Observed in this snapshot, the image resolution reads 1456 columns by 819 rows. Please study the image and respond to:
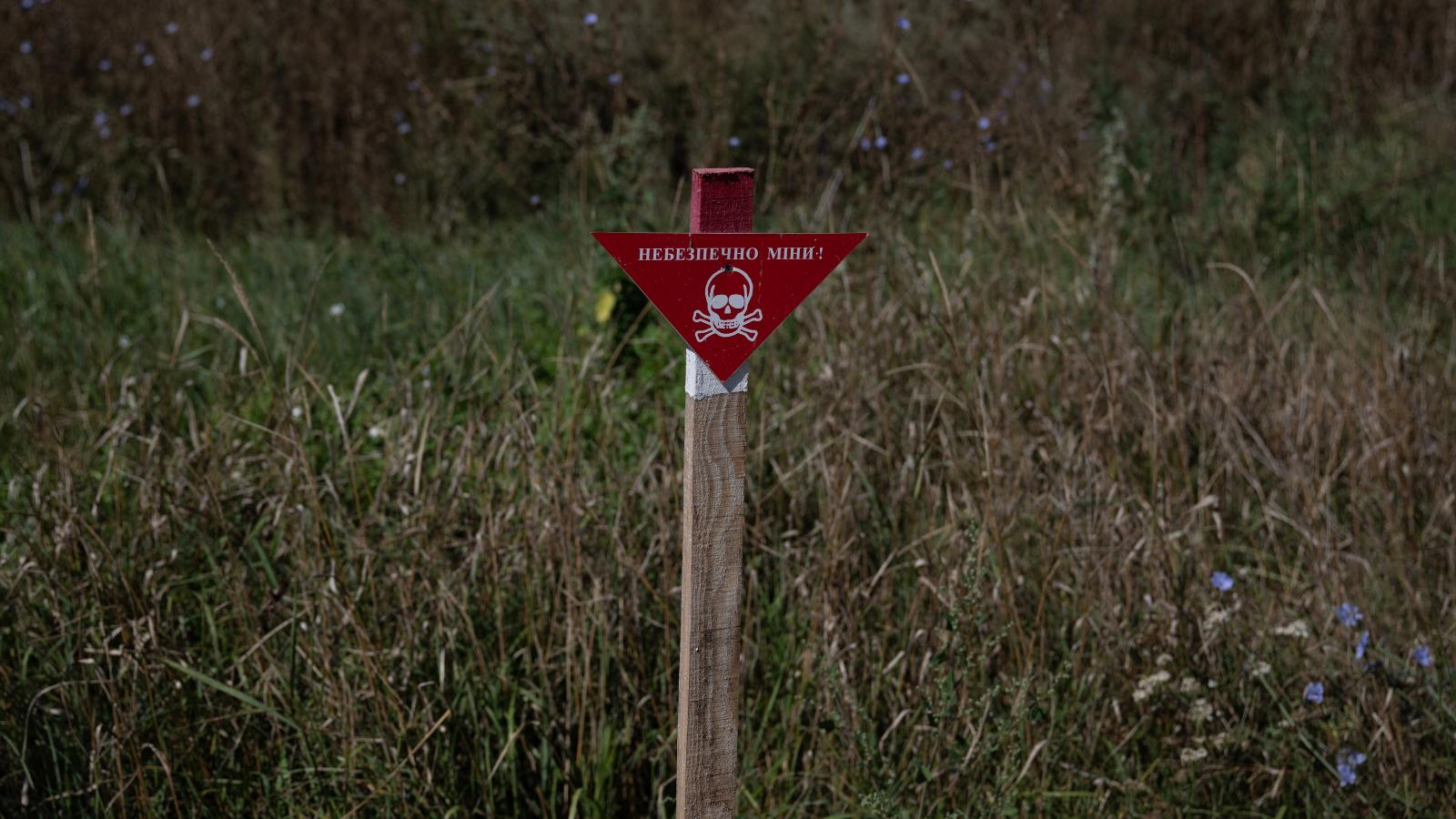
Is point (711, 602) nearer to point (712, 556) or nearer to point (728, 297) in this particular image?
point (712, 556)

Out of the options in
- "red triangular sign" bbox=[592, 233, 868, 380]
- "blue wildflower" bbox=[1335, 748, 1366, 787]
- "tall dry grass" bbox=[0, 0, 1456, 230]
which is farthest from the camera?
"tall dry grass" bbox=[0, 0, 1456, 230]

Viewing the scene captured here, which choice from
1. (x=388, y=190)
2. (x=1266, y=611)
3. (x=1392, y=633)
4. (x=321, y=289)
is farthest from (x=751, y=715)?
(x=388, y=190)

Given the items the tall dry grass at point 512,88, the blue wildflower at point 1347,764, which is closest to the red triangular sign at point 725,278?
the blue wildflower at point 1347,764

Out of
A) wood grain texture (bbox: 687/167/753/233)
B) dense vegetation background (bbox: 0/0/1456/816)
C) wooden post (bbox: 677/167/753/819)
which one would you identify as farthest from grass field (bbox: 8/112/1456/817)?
wood grain texture (bbox: 687/167/753/233)

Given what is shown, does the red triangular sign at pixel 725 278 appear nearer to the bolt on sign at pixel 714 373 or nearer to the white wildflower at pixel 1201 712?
the bolt on sign at pixel 714 373

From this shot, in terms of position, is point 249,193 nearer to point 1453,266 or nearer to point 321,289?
point 321,289

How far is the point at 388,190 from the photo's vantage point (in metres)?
5.38

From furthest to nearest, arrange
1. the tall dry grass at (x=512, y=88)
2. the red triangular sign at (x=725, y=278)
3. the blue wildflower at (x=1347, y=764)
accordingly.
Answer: the tall dry grass at (x=512, y=88), the blue wildflower at (x=1347, y=764), the red triangular sign at (x=725, y=278)

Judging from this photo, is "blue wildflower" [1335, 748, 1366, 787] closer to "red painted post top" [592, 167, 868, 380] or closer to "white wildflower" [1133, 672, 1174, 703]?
"white wildflower" [1133, 672, 1174, 703]

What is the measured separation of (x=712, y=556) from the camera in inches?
65.8

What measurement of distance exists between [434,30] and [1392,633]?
481cm

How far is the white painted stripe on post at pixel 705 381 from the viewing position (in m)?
1.61

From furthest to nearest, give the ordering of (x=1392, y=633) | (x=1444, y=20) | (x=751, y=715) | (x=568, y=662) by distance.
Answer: (x=1444, y=20), (x=1392, y=633), (x=751, y=715), (x=568, y=662)

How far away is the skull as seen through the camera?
1.61 meters
